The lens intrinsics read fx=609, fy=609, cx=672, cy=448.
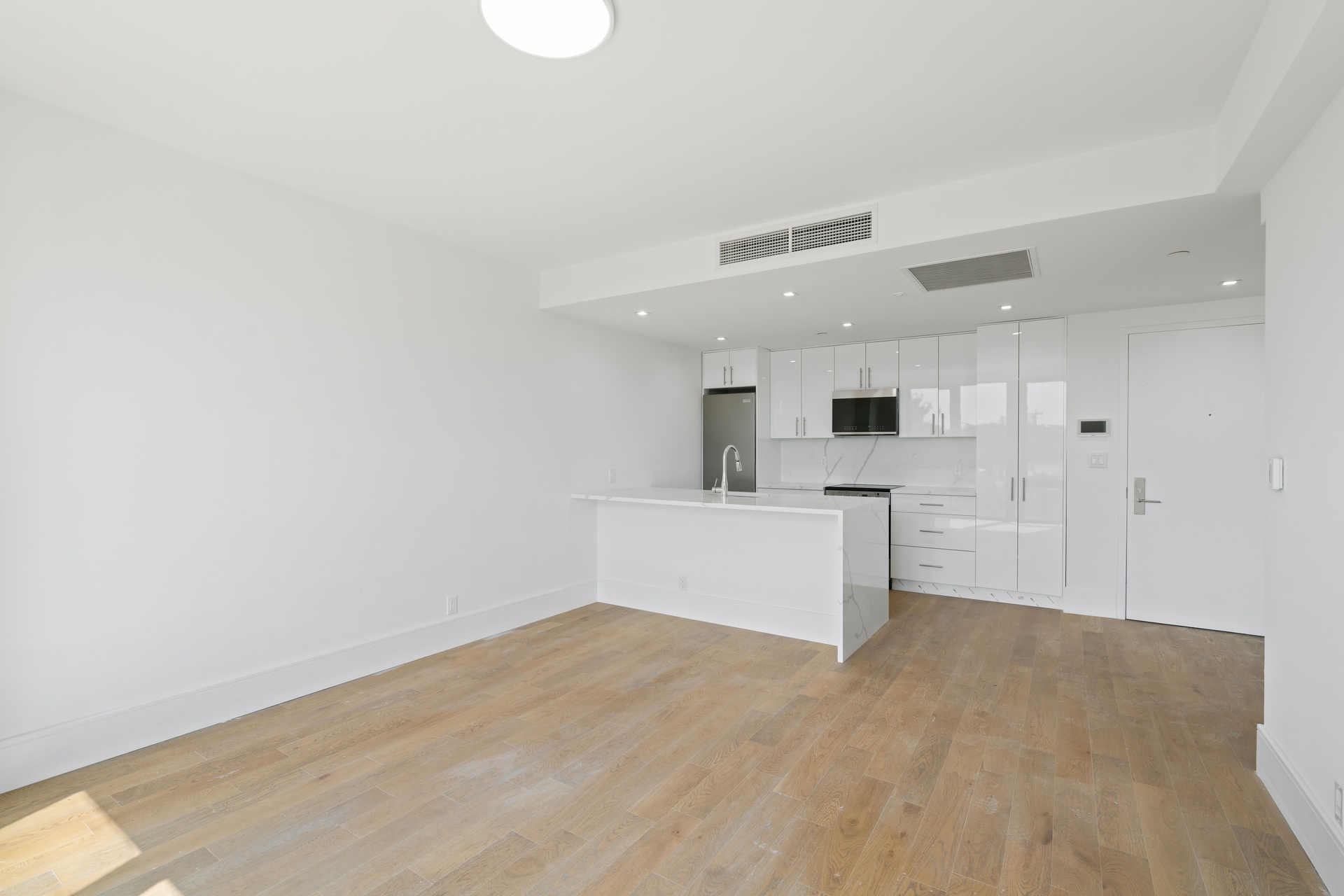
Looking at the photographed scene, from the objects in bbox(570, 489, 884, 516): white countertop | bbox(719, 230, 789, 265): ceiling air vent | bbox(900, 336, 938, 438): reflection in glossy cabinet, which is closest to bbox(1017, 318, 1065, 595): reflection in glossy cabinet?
bbox(900, 336, 938, 438): reflection in glossy cabinet

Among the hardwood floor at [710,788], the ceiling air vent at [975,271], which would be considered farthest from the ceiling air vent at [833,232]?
the hardwood floor at [710,788]

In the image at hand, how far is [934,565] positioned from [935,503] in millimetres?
545

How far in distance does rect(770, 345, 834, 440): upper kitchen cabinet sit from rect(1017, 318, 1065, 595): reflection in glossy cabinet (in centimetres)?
173

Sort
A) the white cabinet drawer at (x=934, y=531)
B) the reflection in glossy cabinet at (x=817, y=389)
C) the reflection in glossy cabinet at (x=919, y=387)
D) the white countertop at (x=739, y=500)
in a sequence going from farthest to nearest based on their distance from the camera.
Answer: the reflection in glossy cabinet at (x=817, y=389)
the reflection in glossy cabinet at (x=919, y=387)
the white cabinet drawer at (x=934, y=531)
the white countertop at (x=739, y=500)

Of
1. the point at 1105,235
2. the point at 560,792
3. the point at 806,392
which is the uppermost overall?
the point at 1105,235

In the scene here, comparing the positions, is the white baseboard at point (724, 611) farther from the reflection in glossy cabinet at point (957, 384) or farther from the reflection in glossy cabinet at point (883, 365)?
the reflection in glossy cabinet at point (883, 365)

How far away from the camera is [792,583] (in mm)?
4164

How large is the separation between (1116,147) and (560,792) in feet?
11.5

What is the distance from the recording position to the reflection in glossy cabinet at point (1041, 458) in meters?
4.83

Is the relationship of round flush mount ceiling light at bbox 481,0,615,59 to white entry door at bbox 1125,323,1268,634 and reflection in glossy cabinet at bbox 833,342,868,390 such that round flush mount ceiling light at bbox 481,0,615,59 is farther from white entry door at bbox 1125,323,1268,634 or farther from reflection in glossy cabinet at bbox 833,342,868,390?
white entry door at bbox 1125,323,1268,634

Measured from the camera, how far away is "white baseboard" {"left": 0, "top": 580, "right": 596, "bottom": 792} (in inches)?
93.5

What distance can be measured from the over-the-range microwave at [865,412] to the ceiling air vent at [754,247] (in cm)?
275

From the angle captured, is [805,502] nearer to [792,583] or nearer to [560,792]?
[792,583]

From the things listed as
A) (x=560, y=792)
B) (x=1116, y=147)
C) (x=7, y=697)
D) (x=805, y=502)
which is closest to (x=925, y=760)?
(x=560, y=792)
